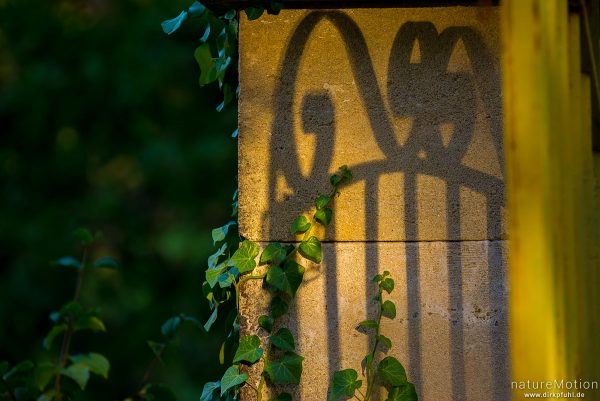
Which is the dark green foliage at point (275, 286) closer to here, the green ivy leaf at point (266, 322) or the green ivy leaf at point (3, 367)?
the green ivy leaf at point (266, 322)

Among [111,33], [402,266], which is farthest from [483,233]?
[111,33]

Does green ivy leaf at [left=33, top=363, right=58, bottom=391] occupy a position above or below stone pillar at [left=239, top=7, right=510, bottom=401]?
below

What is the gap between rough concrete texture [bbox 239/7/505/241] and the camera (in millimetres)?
1842

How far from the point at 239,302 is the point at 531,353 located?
1015 mm

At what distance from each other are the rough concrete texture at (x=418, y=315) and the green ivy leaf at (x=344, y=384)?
0.11 ft

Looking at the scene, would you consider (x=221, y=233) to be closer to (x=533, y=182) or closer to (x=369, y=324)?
(x=369, y=324)

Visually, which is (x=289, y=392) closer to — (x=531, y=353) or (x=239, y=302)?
(x=239, y=302)

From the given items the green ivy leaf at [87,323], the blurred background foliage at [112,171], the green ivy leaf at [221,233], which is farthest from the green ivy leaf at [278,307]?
the blurred background foliage at [112,171]

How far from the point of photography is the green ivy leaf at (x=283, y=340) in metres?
1.81

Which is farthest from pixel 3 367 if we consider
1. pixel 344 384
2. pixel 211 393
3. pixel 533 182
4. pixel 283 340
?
pixel 533 182

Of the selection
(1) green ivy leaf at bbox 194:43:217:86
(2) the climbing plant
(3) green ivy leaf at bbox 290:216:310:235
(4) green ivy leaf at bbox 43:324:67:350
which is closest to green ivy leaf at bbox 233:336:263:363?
(2) the climbing plant

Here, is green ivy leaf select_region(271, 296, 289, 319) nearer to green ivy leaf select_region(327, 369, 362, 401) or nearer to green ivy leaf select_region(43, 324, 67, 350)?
green ivy leaf select_region(327, 369, 362, 401)

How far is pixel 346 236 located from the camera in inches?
73.1

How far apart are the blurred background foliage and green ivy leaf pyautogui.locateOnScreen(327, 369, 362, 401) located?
19.0 feet
